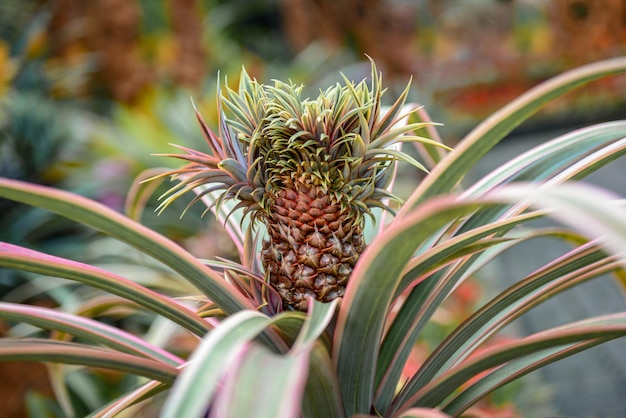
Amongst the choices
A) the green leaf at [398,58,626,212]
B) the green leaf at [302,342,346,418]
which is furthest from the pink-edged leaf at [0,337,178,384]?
the green leaf at [398,58,626,212]

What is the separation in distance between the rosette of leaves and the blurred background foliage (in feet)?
0.81

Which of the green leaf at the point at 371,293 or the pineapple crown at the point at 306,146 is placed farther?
the pineapple crown at the point at 306,146

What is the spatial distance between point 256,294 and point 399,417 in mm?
228

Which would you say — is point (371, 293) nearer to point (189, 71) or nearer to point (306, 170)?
point (306, 170)

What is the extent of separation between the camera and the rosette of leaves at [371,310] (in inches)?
18.5

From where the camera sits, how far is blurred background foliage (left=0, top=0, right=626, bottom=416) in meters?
2.37

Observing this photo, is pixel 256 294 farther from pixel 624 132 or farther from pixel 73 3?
pixel 73 3

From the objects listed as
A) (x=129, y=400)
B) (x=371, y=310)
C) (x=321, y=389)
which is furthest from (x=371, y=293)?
(x=129, y=400)

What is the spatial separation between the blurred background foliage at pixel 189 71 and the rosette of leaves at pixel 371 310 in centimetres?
25

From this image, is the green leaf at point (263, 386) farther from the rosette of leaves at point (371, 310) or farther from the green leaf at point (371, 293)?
the green leaf at point (371, 293)

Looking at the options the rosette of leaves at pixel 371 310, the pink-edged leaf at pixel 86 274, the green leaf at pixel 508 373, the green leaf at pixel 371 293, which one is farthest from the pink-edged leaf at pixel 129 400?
the green leaf at pixel 508 373

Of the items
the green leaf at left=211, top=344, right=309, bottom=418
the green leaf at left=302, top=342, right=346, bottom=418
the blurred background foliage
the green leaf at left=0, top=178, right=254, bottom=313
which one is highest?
the blurred background foliage

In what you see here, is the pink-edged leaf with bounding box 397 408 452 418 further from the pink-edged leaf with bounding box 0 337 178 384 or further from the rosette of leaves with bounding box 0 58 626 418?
the pink-edged leaf with bounding box 0 337 178 384

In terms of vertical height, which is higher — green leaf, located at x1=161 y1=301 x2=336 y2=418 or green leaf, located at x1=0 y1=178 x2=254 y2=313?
green leaf, located at x1=0 y1=178 x2=254 y2=313
